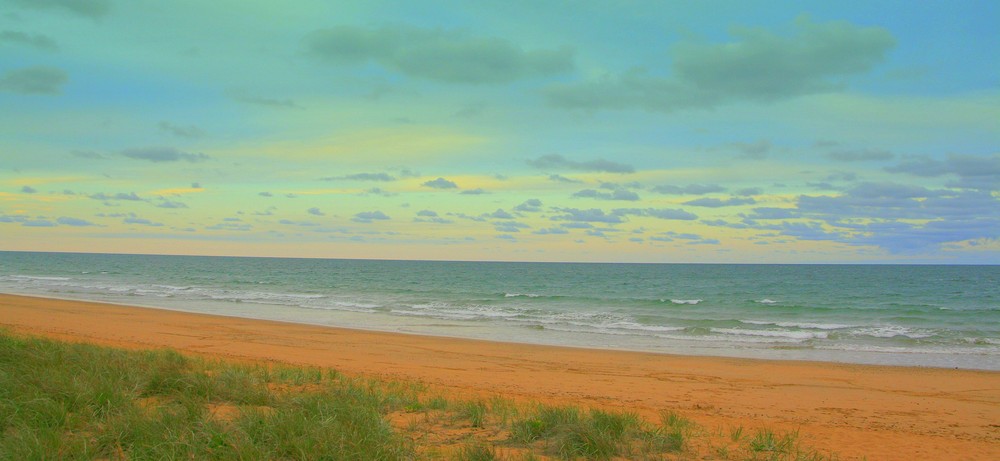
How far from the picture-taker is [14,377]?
24.1ft

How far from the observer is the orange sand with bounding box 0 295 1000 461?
32.0 ft

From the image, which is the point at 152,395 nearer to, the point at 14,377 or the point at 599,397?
the point at 14,377

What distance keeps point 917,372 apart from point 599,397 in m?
9.85

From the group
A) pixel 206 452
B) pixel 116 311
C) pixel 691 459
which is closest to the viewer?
pixel 206 452

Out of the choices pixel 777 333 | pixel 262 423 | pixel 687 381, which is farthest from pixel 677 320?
pixel 262 423

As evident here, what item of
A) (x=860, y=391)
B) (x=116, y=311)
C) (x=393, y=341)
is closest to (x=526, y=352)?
(x=393, y=341)

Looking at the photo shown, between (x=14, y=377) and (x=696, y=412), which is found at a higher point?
(x=14, y=377)

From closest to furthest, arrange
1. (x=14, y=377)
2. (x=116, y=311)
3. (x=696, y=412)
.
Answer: (x=14, y=377) < (x=696, y=412) < (x=116, y=311)

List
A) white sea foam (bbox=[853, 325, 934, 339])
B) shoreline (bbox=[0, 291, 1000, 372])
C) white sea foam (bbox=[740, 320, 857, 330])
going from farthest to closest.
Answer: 1. white sea foam (bbox=[740, 320, 857, 330])
2. white sea foam (bbox=[853, 325, 934, 339])
3. shoreline (bbox=[0, 291, 1000, 372])

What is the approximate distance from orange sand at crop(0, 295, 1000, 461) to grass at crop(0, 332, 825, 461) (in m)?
2.57

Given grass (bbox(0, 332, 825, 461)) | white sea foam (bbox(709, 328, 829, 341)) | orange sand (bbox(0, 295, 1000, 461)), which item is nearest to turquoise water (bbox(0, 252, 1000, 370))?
white sea foam (bbox(709, 328, 829, 341))

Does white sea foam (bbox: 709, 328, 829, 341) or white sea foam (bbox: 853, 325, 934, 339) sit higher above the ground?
white sea foam (bbox: 853, 325, 934, 339)

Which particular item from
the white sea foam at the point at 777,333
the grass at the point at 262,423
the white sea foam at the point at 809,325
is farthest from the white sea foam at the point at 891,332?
the grass at the point at 262,423

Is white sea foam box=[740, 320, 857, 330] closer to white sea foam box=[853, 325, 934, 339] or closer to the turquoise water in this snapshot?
the turquoise water
